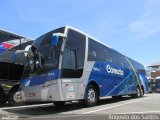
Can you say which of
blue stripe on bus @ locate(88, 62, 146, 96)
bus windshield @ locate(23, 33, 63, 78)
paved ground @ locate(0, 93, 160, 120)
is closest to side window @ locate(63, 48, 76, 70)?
bus windshield @ locate(23, 33, 63, 78)

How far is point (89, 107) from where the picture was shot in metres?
12.6

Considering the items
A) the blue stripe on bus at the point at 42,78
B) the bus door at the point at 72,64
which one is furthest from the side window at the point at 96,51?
the blue stripe on bus at the point at 42,78

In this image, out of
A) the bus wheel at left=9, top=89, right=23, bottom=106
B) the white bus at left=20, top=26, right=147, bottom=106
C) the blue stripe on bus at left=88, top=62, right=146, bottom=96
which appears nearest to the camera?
the white bus at left=20, top=26, right=147, bottom=106

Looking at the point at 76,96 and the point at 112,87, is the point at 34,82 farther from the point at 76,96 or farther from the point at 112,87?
the point at 112,87

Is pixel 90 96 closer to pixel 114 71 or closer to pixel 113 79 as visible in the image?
pixel 113 79

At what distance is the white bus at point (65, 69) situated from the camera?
10.8 m

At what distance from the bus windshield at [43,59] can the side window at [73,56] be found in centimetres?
36

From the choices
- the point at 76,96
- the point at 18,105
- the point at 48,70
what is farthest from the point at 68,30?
the point at 18,105

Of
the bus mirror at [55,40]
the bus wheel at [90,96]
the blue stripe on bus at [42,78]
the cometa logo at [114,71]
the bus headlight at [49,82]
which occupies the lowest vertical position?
the bus wheel at [90,96]

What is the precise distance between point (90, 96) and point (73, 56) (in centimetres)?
233

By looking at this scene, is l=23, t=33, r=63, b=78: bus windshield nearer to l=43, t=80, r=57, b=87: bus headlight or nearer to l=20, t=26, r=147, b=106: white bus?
l=20, t=26, r=147, b=106: white bus

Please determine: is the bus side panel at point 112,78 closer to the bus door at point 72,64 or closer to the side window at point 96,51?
the side window at point 96,51

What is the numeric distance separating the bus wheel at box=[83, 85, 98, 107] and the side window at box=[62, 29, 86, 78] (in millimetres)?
1161

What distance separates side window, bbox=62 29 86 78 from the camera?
11167mm
